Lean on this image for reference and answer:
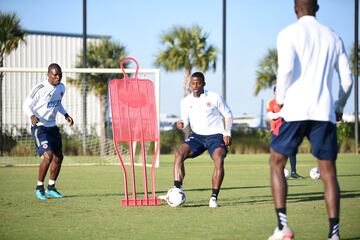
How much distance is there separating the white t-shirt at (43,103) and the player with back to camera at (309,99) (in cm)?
627

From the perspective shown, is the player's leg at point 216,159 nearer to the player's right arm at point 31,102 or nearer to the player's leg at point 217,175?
the player's leg at point 217,175

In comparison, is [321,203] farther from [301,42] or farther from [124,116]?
[301,42]

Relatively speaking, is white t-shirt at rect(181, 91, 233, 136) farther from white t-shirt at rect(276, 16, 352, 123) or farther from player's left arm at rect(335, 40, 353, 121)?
white t-shirt at rect(276, 16, 352, 123)

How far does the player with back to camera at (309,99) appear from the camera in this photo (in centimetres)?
742

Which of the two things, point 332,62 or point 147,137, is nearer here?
point 332,62

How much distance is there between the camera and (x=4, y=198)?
42.5 feet

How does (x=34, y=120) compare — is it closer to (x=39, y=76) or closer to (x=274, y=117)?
(x=274, y=117)

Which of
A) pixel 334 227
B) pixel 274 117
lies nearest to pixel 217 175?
pixel 274 117

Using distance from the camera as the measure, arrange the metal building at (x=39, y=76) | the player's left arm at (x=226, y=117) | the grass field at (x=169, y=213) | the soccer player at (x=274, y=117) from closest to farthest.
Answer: the soccer player at (x=274, y=117)
the grass field at (x=169, y=213)
the player's left arm at (x=226, y=117)
the metal building at (x=39, y=76)

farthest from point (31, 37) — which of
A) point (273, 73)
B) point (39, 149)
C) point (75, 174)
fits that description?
point (39, 149)

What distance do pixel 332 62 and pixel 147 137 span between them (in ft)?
16.2

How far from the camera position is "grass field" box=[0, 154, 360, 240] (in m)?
8.55

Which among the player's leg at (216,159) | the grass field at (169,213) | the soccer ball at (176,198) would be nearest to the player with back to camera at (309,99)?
the grass field at (169,213)

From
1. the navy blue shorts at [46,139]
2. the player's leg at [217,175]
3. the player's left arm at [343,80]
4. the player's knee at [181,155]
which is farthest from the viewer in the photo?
the navy blue shorts at [46,139]
